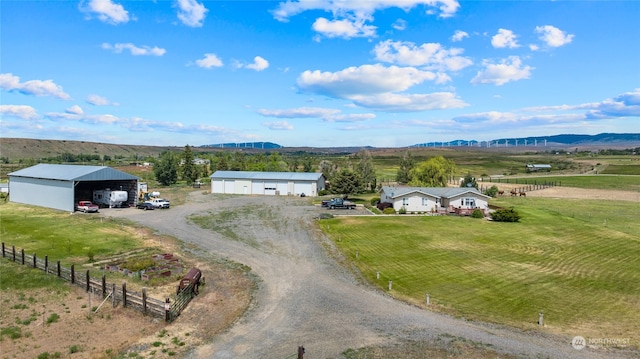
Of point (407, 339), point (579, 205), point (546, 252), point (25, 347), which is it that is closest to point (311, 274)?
point (407, 339)

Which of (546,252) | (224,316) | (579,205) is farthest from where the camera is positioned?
(579,205)

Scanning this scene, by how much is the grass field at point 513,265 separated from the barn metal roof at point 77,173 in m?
33.2

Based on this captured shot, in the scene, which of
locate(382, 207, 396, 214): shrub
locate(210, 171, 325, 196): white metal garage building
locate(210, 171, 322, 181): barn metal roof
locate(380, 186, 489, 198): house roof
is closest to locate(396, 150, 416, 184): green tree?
locate(210, 171, 325, 196): white metal garage building

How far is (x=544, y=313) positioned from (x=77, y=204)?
58.1 m

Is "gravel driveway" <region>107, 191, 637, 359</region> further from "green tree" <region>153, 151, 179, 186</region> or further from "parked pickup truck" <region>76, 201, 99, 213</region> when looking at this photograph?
"green tree" <region>153, 151, 179, 186</region>

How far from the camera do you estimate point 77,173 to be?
57.4 metres

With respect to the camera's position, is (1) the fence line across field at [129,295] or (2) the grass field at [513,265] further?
(2) the grass field at [513,265]

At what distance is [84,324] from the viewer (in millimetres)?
19281

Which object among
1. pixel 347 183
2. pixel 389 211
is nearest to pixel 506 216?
pixel 389 211

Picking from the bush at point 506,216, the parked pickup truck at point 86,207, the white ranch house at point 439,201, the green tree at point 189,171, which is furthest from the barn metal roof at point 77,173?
the bush at point 506,216

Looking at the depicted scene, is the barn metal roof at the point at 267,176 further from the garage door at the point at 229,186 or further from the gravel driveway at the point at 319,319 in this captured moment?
the gravel driveway at the point at 319,319

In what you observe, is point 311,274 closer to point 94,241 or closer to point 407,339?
point 407,339

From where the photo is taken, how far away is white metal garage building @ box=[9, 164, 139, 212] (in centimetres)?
5512

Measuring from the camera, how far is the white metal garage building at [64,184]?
55125 millimetres
